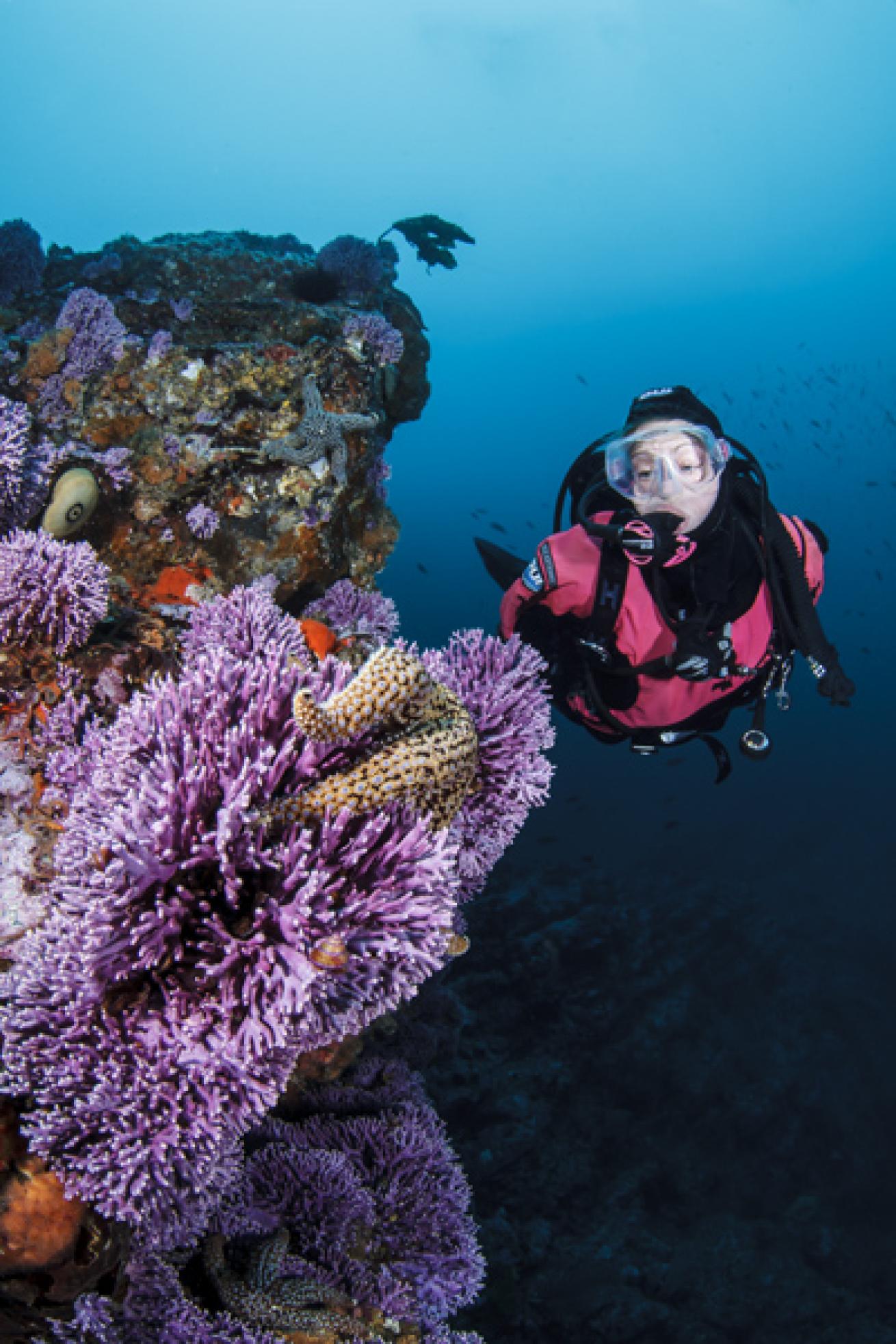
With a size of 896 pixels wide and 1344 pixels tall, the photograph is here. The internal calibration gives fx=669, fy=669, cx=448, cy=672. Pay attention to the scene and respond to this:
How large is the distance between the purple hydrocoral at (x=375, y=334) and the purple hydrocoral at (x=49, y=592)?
10.6ft

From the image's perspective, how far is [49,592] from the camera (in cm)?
311

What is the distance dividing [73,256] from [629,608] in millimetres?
6043

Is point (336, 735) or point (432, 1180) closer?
point (336, 735)

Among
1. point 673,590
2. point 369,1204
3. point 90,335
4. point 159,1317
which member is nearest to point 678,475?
point 673,590

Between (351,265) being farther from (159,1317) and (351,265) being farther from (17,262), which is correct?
(159,1317)

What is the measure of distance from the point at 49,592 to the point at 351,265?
4996mm

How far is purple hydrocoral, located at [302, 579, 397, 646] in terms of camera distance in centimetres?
499

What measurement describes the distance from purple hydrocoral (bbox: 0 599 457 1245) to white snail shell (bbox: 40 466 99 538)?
2.65 m

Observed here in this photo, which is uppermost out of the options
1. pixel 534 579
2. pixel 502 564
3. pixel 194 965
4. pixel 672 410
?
pixel 672 410

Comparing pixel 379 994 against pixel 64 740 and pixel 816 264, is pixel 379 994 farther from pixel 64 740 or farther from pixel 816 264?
pixel 816 264

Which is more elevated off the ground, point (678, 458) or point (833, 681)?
point (678, 458)

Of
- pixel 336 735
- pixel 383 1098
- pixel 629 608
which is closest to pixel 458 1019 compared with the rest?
pixel 383 1098

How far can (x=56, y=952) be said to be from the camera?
6.33 feet

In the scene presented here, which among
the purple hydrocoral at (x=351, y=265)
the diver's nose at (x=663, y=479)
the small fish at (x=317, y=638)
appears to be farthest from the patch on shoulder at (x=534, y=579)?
the purple hydrocoral at (x=351, y=265)
